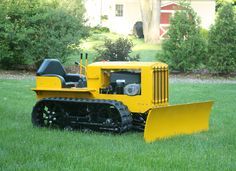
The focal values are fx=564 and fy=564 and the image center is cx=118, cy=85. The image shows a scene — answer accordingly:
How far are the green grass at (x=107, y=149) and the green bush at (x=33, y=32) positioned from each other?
31.3ft

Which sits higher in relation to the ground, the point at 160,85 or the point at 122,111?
the point at 160,85

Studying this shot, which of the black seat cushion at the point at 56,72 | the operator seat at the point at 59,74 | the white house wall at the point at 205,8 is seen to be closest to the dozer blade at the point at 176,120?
the operator seat at the point at 59,74

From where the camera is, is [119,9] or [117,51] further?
[119,9]

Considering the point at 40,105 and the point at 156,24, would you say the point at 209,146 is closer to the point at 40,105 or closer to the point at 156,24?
the point at 40,105

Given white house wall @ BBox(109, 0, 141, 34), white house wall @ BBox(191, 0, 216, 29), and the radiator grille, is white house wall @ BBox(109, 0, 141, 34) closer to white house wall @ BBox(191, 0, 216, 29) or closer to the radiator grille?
white house wall @ BBox(191, 0, 216, 29)

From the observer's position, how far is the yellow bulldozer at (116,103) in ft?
31.0

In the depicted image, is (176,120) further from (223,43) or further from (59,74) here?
(223,43)

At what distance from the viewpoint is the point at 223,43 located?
22031 millimetres

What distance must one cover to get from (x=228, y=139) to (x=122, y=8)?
43.3 metres

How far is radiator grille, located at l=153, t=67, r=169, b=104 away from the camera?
31.7 ft

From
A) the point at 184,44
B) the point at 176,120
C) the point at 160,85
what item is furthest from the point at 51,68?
the point at 184,44

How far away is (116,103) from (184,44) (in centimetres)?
1317

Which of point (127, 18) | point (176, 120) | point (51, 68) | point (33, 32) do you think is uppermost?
point (127, 18)

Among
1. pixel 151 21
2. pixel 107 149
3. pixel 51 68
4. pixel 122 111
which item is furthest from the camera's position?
pixel 151 21
